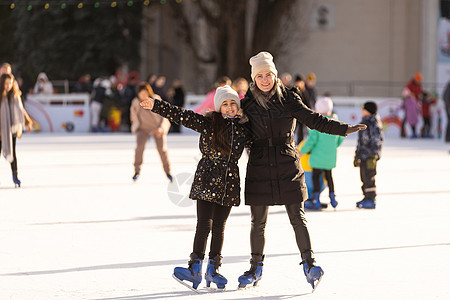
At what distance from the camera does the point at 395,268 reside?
637cm

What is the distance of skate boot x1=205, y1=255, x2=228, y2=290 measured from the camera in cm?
570

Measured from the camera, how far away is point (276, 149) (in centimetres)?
571

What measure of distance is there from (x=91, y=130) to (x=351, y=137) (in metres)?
7.67

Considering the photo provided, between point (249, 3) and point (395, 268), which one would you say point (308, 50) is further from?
point (395, 268)

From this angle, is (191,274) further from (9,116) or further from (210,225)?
(9,116)

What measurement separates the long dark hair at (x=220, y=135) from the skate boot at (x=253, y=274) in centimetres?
72

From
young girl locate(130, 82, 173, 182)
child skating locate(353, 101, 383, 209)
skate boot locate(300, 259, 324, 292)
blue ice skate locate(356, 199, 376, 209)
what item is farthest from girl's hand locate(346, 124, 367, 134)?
young girl locate(130, 82, 173, 182)

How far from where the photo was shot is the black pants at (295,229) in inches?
226

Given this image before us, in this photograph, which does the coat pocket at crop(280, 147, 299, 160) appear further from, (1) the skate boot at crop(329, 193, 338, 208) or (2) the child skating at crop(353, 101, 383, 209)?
(2) the child skating at crop(353, 101, 383, 209)

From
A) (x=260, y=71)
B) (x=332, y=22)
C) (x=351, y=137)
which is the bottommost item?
(x=351, y=137)

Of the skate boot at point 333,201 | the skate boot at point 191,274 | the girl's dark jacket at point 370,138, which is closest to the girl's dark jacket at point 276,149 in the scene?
the skate boot at point 191,274

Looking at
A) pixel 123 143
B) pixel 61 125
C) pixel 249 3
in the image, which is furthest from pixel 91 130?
pixel 249 3

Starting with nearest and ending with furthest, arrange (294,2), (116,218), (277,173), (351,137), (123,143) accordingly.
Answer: (277,173), (116,218), (123,143), (351,137), (294,2)

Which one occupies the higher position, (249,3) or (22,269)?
(249,3)
